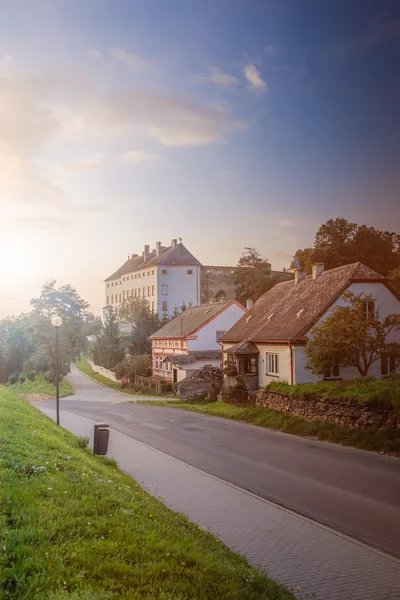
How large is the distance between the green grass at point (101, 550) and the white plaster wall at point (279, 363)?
21225mm

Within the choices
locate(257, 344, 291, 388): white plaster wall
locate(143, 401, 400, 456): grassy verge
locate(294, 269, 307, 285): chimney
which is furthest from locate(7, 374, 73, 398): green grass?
locate(294, 269, 307, 285): chimney

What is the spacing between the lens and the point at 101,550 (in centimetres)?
665

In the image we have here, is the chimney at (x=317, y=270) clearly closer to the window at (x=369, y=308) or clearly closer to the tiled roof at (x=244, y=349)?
the window at (x=369, y=308)

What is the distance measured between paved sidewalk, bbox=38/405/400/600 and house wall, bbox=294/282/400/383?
15060 millimetres

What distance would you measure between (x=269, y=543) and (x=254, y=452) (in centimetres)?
950

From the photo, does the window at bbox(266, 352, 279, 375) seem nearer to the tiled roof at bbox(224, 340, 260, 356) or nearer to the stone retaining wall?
the tiled roof at bbox(224, 340, 260, 356)

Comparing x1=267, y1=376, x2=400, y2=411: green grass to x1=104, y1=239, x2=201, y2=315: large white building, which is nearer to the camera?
x1=267, y1=376, x2=400, y2=411: green grass

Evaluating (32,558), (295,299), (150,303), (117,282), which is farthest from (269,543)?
(117,282)

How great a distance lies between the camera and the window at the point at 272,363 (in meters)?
31.7

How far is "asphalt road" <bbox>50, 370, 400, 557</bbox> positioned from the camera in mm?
11188

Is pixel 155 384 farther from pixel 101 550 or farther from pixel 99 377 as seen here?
pixel 101 550

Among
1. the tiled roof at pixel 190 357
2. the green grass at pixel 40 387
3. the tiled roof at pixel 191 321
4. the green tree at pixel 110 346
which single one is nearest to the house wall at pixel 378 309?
the tiled roof at pixel 190 357

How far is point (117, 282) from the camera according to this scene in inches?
4577

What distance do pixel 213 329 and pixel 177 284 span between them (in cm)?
4449
